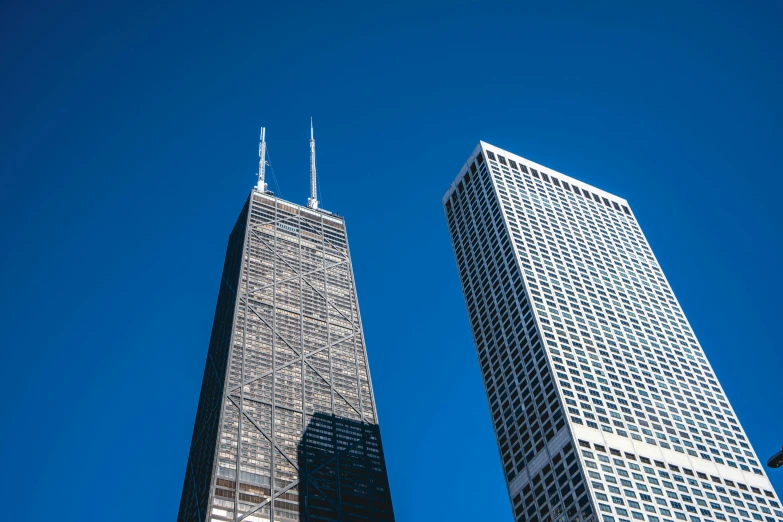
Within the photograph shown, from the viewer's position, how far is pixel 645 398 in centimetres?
14150

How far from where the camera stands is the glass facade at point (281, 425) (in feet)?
489

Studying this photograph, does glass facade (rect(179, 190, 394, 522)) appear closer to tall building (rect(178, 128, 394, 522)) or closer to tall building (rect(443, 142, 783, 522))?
tall building (rect(178, 128, 394, 522))

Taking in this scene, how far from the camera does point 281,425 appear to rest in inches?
6526

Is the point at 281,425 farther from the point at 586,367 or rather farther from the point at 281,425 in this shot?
the point at 586,367

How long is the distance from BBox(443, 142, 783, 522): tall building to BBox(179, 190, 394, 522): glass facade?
31788mm

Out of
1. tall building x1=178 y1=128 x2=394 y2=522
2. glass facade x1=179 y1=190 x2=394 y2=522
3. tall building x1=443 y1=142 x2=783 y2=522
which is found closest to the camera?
tall building x1=443 y1=142 x2=783 y2=522

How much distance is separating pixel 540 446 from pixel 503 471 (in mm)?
10785

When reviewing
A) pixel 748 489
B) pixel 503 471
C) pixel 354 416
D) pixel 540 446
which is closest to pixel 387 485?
pixel 354 416

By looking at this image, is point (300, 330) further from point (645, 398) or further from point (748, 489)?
point (748, 489)

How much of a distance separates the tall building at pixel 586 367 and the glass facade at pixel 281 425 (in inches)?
1251

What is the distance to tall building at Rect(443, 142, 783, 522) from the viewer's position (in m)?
124

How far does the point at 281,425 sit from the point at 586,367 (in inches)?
2432

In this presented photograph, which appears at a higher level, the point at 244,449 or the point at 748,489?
the point at 244,449

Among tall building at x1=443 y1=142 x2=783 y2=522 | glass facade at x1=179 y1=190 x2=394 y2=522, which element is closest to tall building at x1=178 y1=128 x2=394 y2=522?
glass facade at x1=179 y1=190 x2=394 y2=522
